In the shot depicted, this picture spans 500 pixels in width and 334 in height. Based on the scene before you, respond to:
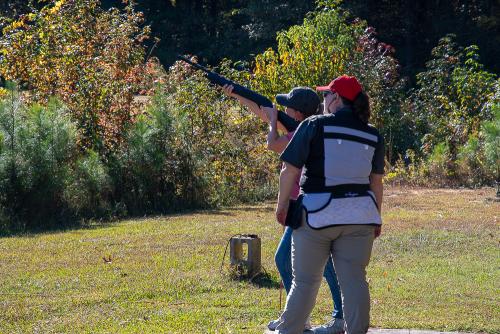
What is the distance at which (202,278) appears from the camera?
9.11 metres

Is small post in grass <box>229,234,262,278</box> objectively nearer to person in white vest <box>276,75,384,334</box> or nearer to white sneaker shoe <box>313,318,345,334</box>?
white sneaker shoe <box>313,318,345,334</box>

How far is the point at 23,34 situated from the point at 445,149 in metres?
8.47

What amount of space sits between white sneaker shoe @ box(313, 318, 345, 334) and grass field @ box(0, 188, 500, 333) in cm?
62

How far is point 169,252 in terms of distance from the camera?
10727 millimetres

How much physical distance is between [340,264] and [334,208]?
1.24ft

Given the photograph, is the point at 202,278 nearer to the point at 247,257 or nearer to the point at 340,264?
the point at 247,257

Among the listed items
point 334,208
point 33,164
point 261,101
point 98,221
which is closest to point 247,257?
point 261,101

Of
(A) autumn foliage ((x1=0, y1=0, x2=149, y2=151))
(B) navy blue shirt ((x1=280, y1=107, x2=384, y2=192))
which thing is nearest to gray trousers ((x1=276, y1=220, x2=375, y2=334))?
(B) navy blue shirt ((x1=280, y1=107, x2=384, y2=192))

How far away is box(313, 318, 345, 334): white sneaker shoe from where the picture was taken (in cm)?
668

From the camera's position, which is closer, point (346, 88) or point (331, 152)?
point (331, 152)

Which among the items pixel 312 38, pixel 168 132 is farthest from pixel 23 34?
pixel 312 38

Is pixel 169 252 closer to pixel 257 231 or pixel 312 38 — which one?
pixel 257 231

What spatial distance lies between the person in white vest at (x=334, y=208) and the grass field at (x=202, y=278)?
1546 millimetres

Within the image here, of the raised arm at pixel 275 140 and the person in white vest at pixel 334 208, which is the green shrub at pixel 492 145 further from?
the person in white vest at pixel 334 208
